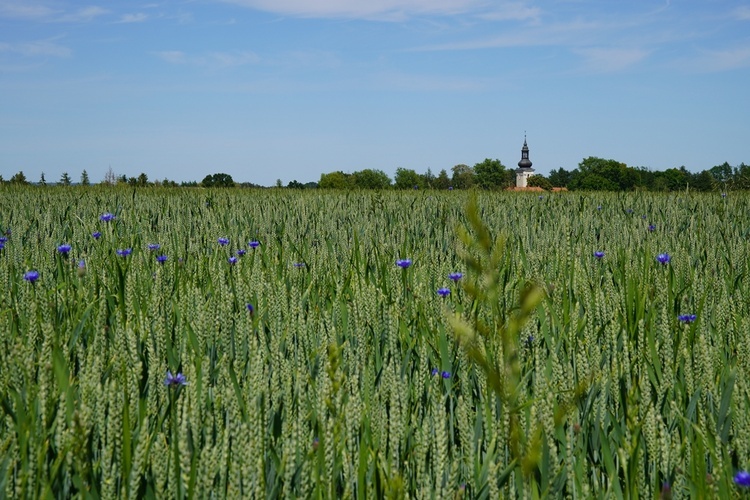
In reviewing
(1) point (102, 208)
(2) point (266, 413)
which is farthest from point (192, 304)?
(1) point (102, 208)

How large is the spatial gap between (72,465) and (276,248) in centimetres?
287

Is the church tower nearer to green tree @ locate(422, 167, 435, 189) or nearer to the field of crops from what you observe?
green tree @ locate(422, 167, 435, 189)

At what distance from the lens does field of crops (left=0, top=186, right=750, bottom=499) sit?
113 cm

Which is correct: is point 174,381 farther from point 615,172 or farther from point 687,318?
point 615,172

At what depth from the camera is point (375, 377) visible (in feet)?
6.21

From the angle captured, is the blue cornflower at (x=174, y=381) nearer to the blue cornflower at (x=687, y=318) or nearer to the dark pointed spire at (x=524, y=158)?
the blue cornflower at (x=687, y=318)

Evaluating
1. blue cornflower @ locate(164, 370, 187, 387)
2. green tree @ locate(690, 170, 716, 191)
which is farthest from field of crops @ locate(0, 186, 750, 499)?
green tree @ locate(690, 170, 716, 191)

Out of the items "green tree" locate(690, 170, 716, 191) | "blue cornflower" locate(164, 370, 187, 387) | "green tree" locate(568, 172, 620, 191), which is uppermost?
"green tree" locate(568, 172, 620, 191)

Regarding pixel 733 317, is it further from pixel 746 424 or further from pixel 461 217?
pixel 461 217

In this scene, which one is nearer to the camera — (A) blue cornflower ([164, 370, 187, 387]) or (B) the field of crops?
(B) the field of crops

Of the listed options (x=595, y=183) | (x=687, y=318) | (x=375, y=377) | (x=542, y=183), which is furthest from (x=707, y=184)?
(x=595, y=183)

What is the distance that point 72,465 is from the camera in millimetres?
1131

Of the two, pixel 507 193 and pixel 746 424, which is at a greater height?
pixel 507 193

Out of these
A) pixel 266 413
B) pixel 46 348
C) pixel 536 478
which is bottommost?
pixel 536 478
